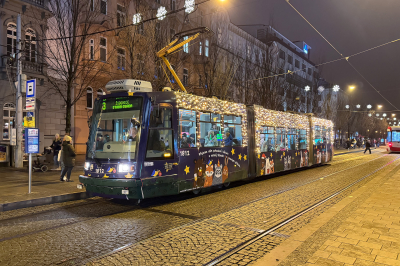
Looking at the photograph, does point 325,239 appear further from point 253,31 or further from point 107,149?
point 253,31

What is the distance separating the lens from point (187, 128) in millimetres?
8922

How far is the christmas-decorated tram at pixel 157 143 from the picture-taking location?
7.68m

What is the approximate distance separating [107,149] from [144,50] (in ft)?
36.4

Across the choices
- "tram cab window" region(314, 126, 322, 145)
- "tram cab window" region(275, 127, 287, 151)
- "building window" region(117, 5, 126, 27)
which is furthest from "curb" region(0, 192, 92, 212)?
"tram cab window" region(314, 126, 322, 145)

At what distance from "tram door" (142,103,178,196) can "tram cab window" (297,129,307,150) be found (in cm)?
1021

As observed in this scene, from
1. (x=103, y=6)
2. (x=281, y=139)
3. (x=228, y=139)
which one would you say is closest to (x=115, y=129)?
(x=228, y=139)

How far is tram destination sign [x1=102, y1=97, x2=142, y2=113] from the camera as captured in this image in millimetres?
7965

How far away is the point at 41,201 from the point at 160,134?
12.8 feet

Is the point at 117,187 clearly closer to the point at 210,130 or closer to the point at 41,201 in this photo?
the point at 41,201

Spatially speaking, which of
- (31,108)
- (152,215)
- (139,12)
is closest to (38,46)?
(139,12)

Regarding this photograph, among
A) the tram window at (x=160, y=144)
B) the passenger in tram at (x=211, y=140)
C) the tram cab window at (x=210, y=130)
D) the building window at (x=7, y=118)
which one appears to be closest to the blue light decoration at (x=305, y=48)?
the building window at (x=7, y=118)

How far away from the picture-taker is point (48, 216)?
24.0ft

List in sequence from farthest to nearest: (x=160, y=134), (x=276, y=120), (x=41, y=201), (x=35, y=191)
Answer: (x=276, y=120)
(x=35, y=191)
(x=41, y=201)
(x=160, y=134)

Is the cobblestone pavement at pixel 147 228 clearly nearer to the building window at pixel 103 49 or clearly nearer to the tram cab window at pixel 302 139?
the tram cab window at pixel 302 139
